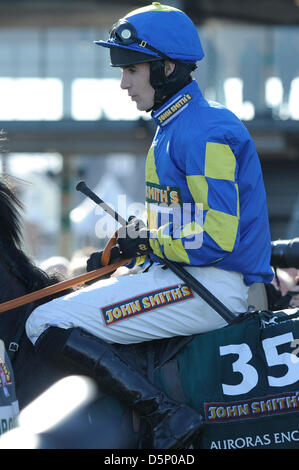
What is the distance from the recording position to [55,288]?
11.0 ft

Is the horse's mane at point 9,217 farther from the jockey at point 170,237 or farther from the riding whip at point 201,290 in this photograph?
the riding whip at point 201,290

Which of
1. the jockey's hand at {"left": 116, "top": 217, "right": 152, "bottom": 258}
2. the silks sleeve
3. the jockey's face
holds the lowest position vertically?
the jockey's hand at {"left": 116, "top": 217, "right": 152, "bottom": 258}

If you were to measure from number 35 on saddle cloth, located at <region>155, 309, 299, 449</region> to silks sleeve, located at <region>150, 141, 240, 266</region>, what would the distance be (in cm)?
36

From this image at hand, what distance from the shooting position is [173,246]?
320 cm

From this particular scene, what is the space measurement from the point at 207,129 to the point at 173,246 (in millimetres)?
527

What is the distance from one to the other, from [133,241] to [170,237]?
0.18 meters

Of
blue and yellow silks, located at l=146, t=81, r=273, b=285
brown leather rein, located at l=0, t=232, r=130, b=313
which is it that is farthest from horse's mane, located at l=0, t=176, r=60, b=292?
blue and yellow silks, located at l=146, t=81, r=273, b=285

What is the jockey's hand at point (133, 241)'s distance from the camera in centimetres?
330

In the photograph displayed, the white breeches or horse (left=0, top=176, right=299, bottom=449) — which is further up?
the white breeches

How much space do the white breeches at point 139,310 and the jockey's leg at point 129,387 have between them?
0.09 metres

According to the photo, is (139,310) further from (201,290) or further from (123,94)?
(123,94)

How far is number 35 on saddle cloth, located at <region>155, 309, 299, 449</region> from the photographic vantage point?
3.09m

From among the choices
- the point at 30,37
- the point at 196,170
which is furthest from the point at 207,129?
the point at 30,37

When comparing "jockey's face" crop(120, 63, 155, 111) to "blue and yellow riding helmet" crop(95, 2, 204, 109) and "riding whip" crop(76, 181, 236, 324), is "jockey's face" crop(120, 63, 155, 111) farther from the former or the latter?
"riding whip" crop(76, 181, 236, 324)
